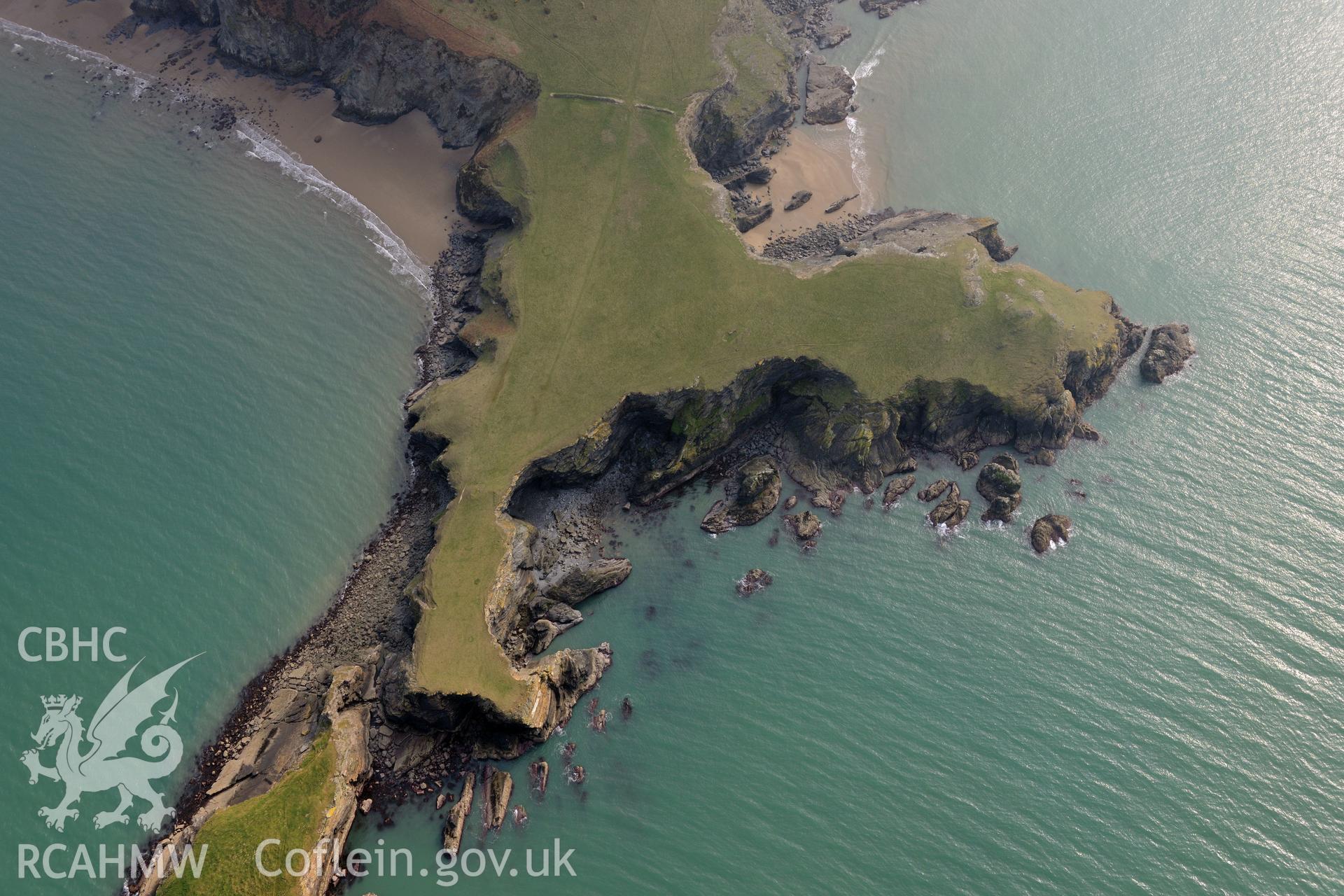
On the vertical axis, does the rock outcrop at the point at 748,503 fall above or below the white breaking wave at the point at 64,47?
below

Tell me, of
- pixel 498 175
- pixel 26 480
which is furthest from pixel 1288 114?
pixel 26 480

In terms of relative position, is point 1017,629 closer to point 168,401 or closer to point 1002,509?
point 1002,509

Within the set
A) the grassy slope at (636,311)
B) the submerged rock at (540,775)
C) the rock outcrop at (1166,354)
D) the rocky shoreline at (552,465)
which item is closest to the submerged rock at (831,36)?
the rocky shoreline at (552,465)

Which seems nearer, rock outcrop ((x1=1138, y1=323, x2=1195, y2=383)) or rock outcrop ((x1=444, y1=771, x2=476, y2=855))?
rock outcrop ((x1=444, y1=771, x2=476, y2=855))

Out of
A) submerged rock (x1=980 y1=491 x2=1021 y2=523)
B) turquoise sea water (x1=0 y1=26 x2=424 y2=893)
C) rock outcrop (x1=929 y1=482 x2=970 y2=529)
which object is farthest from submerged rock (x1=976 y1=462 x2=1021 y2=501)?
turquoise sea water (x1=0 y1=26 x2=424 y2=893)

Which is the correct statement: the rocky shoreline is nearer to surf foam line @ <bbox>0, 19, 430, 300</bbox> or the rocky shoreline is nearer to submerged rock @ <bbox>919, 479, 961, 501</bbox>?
submerged rock @ <bbox>919, 479, 961, 501</bbox>

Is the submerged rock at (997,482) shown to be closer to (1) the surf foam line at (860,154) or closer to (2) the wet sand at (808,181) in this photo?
(2) the wet sand at (808,181)
